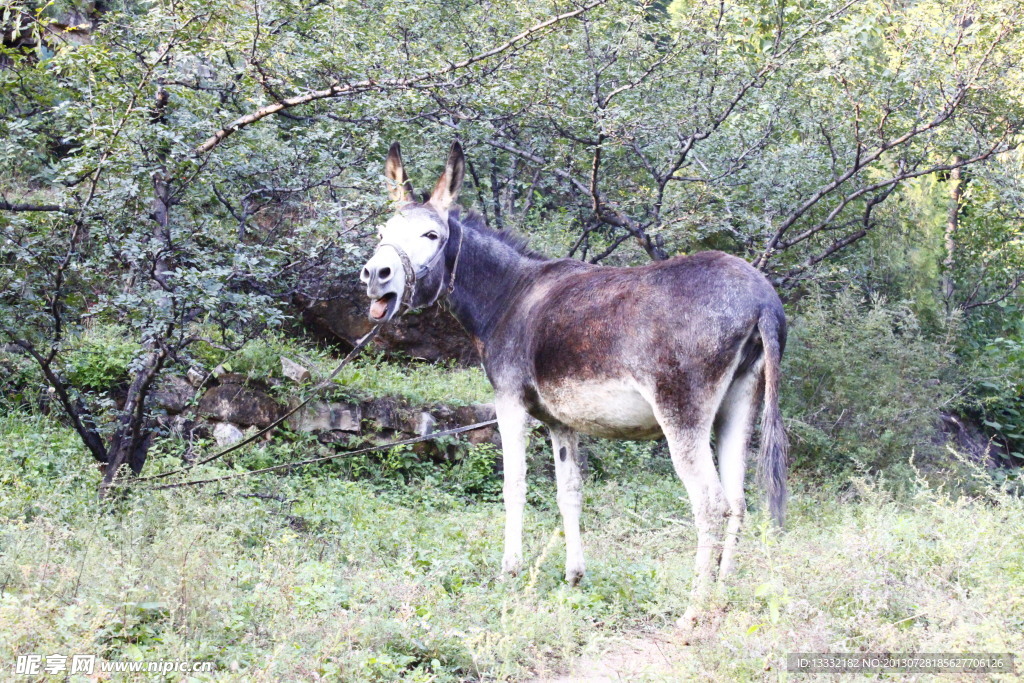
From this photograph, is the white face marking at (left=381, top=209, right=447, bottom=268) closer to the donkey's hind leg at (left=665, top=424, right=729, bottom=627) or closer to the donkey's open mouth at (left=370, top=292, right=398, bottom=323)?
the donkey's open mouth at (left=370, top=292, right=398, bottom=323)

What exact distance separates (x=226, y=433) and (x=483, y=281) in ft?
13.3

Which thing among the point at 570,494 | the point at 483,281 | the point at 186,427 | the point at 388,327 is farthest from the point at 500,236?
the point at 388,327

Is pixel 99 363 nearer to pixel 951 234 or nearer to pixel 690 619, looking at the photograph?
pixel 690 619

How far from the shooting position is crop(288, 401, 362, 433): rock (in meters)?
9.51

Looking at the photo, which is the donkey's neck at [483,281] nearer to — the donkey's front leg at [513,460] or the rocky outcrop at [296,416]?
the donkey's front leg at [513,460]

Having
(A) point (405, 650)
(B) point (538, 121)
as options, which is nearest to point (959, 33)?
(B) point (538, 121)

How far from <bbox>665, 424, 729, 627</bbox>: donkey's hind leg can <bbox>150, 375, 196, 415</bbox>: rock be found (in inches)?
227

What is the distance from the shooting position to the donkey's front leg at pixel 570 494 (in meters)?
5.99

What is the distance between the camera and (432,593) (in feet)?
16.9

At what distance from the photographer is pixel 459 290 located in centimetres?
663

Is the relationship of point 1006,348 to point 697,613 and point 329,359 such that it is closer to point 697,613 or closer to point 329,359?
point 329,359

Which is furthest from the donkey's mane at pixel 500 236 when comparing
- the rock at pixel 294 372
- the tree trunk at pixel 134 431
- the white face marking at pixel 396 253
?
the rock at pixel 294 372

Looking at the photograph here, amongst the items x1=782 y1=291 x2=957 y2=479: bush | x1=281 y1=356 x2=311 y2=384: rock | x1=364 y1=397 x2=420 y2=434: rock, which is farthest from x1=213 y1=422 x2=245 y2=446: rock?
x1=782 y1=291 x2=957 y2=479: bush

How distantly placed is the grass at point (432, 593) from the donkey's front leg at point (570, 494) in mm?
176
